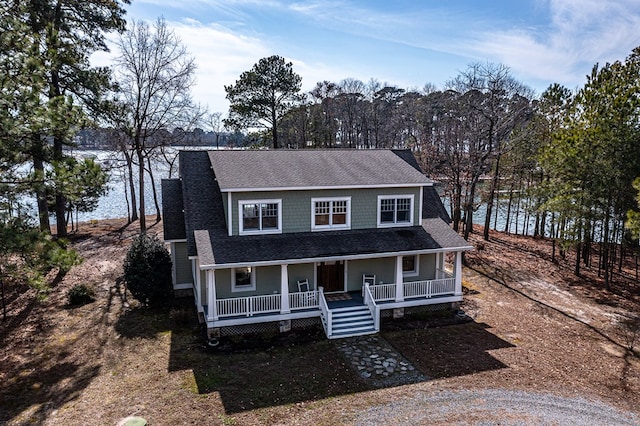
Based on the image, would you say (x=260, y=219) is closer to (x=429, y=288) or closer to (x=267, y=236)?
(x=267, y=236)

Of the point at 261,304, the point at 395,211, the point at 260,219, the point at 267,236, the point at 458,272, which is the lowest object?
the point at 261,304

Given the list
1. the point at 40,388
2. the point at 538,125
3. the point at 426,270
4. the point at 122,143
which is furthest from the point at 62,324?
the point at 538,125

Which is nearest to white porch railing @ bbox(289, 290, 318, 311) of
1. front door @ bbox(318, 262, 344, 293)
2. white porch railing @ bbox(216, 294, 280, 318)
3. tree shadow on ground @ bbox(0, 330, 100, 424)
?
white porch railing @ bbox(216, 294, 280, 318)

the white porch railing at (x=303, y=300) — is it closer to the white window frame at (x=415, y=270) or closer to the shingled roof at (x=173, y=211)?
the white window frame at (x=415, y=270)

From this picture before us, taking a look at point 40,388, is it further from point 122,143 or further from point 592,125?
point 592,125

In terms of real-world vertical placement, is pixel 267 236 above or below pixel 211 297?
above

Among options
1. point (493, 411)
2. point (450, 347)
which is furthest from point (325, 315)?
point (493, 411)

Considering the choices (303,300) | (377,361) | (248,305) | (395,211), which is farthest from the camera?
(395,211)
